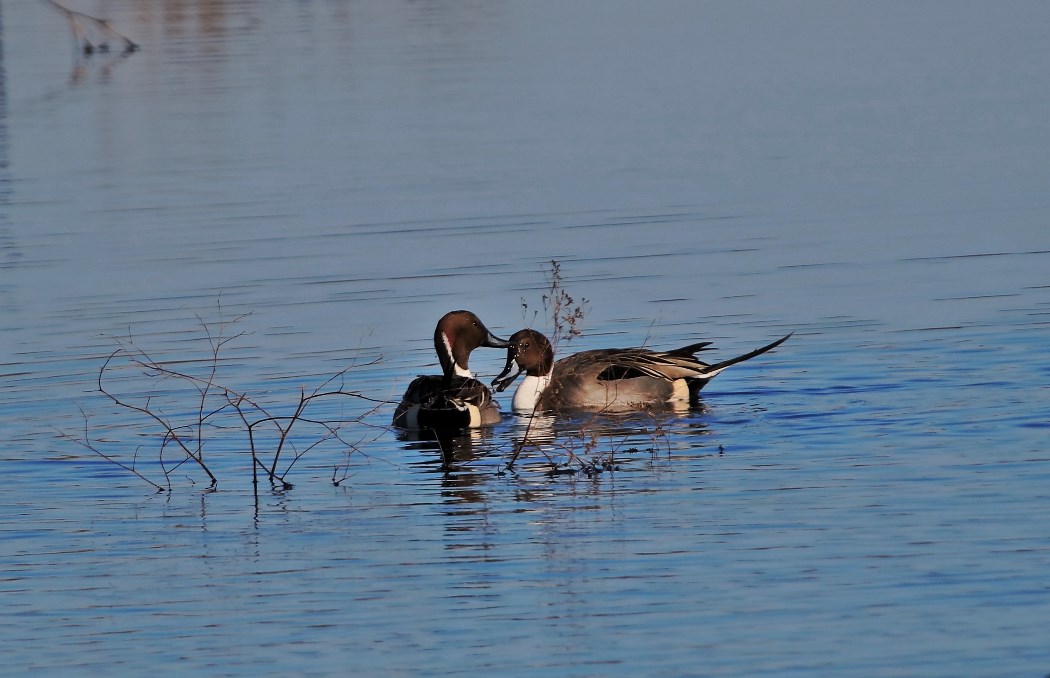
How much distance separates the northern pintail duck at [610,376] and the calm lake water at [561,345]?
0.27 metres

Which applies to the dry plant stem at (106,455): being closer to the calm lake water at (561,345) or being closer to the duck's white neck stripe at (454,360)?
the calm lake water at (561,345)

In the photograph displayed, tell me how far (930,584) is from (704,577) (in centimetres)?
100

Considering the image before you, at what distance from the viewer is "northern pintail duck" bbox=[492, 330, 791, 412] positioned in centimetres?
1334

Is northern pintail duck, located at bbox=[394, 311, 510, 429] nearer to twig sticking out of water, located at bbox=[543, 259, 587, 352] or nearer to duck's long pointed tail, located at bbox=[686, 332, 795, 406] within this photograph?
twig sticking out of water, located at bbox=[543, 259, 587, 352]

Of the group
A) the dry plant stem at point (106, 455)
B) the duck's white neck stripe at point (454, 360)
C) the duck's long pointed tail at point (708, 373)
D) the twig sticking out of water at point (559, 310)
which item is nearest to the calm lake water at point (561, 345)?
the dry plant stem at point (106, 455)

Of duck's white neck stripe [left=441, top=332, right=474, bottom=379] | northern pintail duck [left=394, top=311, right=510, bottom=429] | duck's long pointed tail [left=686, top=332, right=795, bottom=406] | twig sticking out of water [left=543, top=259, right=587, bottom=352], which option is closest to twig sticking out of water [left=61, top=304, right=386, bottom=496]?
northern pintail duck [left=394, top=311, right=510, bottom=429]

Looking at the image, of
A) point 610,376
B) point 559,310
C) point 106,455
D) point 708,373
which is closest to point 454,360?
point 559,310

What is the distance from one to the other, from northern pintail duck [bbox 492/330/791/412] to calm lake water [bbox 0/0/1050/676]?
→ 27 centimetres

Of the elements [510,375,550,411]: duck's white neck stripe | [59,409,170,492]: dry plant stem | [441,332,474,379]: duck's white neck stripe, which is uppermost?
[441,332,474,379]: duck's white neck stripe

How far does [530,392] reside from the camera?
13.8m

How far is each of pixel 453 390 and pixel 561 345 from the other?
2358 millimetres

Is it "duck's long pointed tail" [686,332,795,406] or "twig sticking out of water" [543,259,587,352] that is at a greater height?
"twig sticking out of water" [543,259,587,352]

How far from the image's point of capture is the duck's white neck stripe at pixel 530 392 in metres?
13.7

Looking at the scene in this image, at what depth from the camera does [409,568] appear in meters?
8.75
